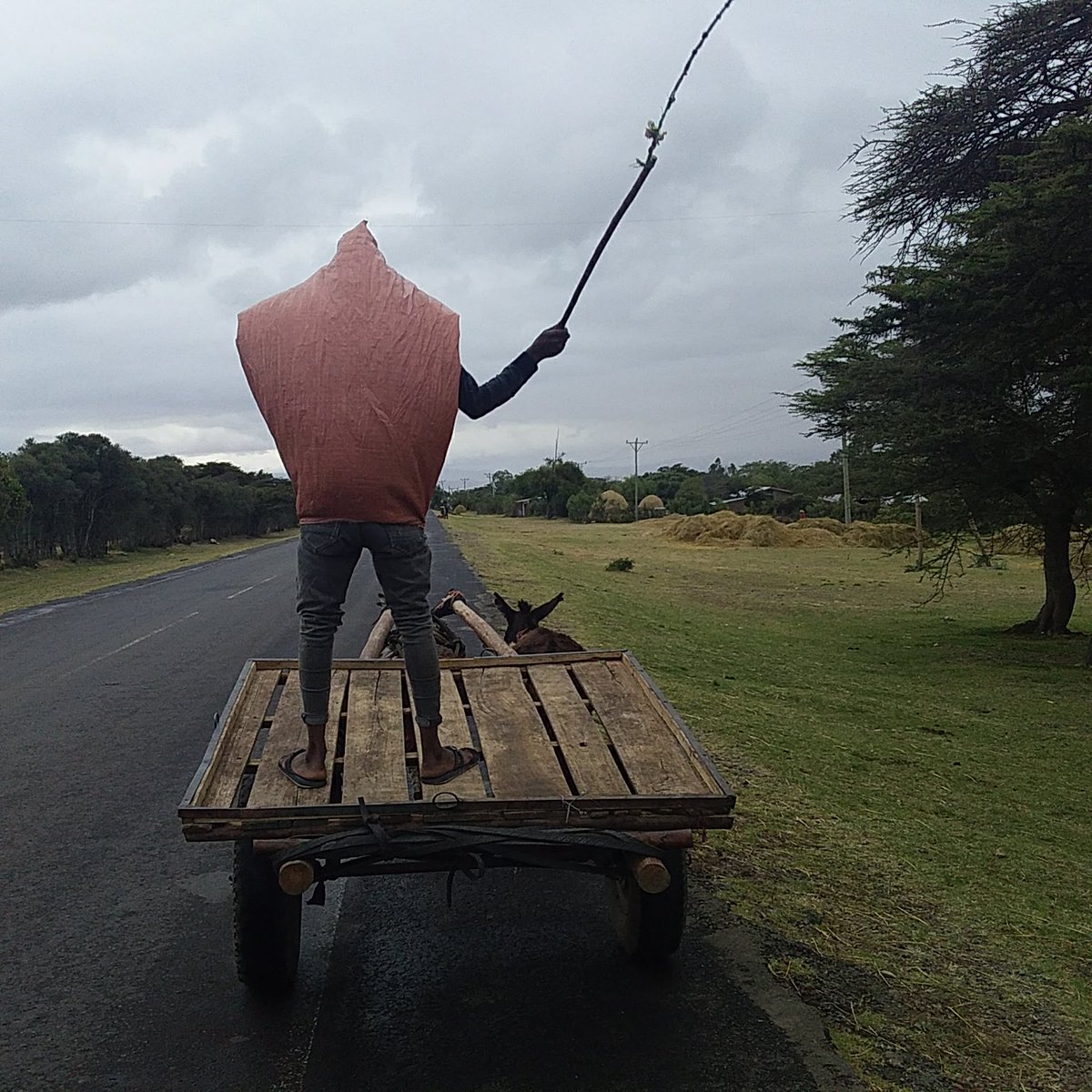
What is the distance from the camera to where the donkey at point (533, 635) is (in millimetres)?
6312

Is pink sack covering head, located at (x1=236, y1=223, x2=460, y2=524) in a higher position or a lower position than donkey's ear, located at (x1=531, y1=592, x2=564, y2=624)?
higher

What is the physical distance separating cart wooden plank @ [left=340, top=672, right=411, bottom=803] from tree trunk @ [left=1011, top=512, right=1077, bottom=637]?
13.6m

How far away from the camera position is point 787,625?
18.4 metres

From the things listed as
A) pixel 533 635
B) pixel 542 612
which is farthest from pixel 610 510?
pixel 533 635

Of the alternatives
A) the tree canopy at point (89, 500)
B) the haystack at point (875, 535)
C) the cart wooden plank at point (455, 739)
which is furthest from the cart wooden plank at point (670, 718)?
the haystack at point (875, 535)

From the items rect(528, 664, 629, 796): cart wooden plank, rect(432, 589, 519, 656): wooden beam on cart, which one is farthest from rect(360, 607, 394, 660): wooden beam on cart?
rect(528, 664, 629, 796): cart wooden plank

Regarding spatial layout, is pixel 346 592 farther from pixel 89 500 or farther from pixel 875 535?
pixel 875 535

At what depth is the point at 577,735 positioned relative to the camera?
407 cm

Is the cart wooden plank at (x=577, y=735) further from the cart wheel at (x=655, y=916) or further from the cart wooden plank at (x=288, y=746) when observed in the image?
the cart wooden plank at (x=288, y=746)

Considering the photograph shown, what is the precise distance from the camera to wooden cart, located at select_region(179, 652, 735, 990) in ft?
10.1

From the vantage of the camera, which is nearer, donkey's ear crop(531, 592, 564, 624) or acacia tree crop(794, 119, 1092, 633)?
donkey's ear crop(531, 592, 564, 624)

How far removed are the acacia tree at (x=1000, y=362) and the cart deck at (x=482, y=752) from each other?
26.3ft

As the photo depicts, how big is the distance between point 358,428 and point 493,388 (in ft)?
1.94

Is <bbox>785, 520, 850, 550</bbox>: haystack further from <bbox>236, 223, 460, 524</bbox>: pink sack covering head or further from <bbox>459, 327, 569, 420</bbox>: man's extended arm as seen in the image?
<bbox>236, 223, 460, 524</bbox>: pink sack covering head
